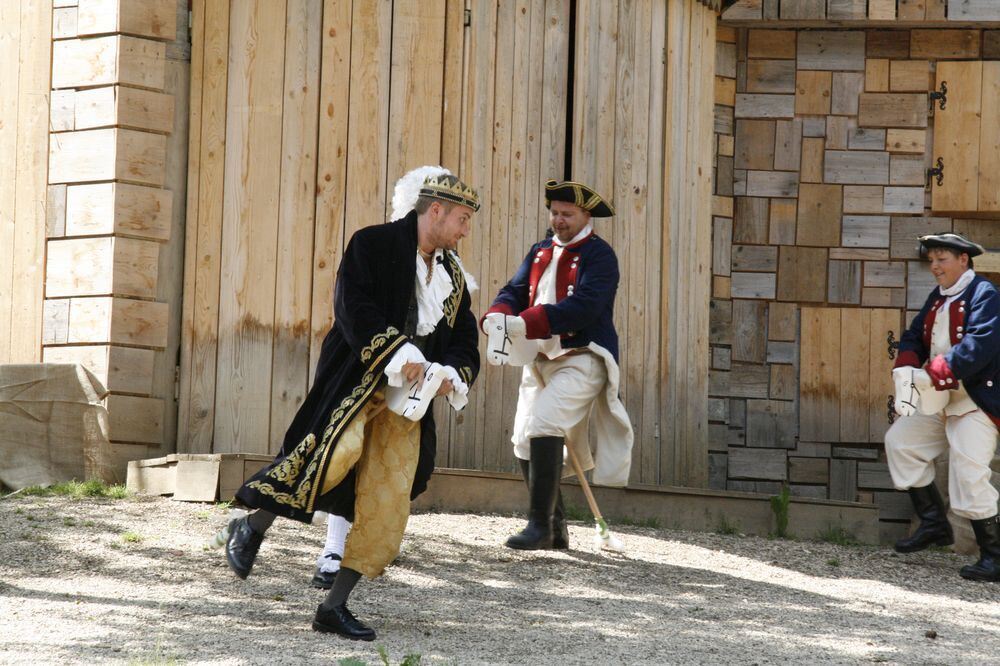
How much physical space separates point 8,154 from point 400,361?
168 inches

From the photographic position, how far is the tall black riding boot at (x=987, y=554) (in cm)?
661

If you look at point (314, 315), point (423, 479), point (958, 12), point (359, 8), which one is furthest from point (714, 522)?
point (958, 12)

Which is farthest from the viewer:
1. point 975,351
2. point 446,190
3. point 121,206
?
point 121,206

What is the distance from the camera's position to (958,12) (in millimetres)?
9164

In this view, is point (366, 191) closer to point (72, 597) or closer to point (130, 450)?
point (130, 450)

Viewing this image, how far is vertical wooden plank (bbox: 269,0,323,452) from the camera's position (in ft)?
24.1

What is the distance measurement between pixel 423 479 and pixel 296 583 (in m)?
0.99

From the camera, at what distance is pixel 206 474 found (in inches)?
265

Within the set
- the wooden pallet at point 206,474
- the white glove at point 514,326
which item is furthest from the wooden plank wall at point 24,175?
the white glove at point 514,326

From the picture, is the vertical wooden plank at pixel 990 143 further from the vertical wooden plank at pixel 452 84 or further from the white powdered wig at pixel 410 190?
the white powdered wig at pixel 410 190

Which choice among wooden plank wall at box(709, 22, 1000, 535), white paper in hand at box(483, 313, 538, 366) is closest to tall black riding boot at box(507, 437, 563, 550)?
white paper in hand at box(483, 313, 538, 366)

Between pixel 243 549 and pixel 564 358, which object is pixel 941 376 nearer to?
pixel 564 358

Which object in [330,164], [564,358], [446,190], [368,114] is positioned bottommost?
[564,358]

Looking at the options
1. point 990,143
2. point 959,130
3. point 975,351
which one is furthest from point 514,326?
point 990,143
